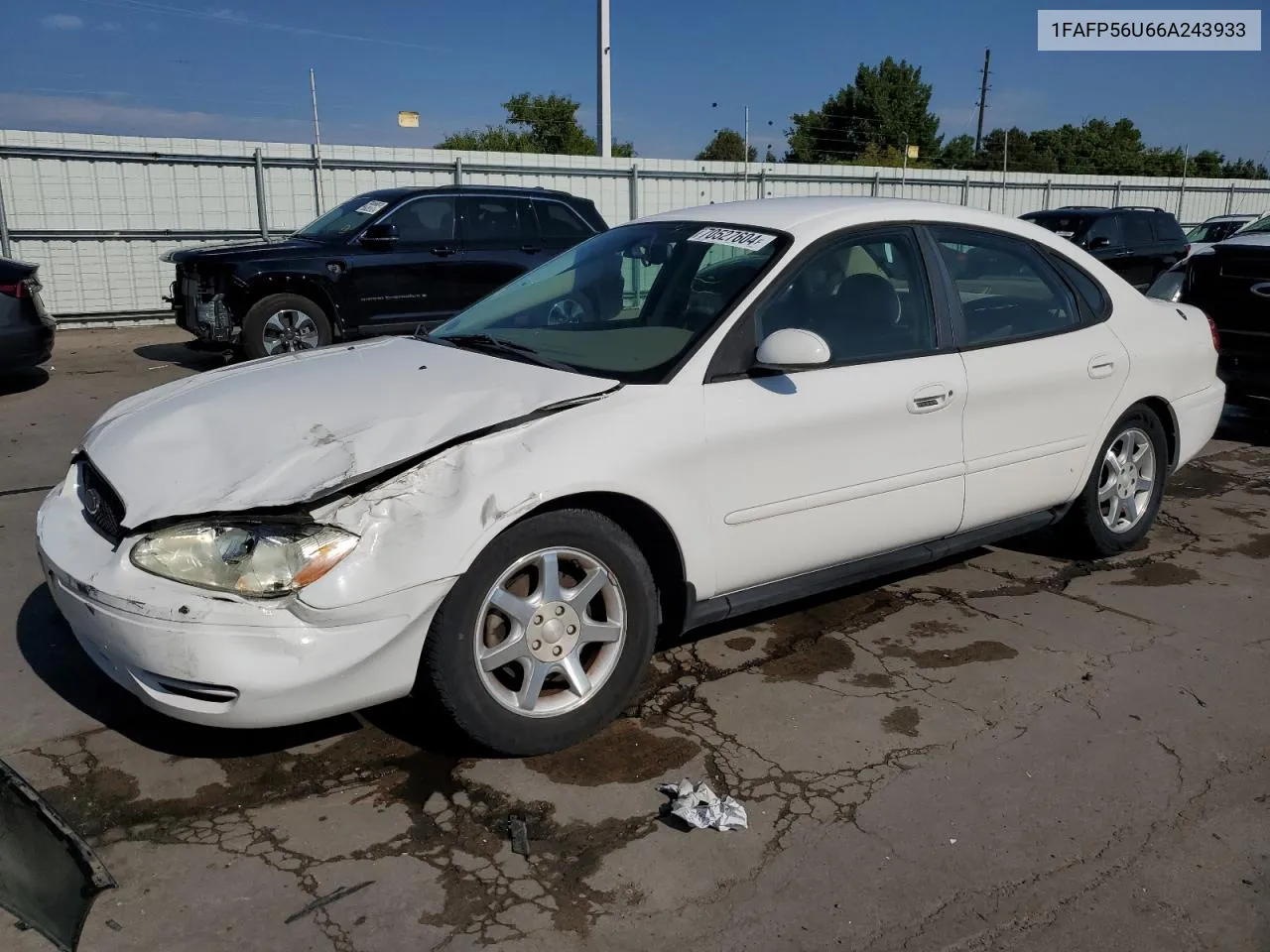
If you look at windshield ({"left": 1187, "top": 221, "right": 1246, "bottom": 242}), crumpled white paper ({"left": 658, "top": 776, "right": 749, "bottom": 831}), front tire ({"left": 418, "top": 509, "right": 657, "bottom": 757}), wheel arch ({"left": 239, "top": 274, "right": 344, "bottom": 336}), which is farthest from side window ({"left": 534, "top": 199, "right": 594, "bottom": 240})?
windshield ({"left": 1187, "top": 221, "right": 1246, "bottom": 242})

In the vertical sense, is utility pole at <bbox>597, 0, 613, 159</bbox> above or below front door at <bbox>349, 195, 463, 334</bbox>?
above

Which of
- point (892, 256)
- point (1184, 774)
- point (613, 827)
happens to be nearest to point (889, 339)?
point (892, 256)

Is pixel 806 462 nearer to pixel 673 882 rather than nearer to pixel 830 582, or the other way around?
pixel 830 582

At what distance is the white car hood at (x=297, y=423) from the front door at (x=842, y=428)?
1.86 ft

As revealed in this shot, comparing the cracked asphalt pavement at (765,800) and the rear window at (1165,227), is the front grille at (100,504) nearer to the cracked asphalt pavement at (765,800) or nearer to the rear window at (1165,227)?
the cracked asphalt pavement at (765,800)

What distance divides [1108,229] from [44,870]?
16.4m

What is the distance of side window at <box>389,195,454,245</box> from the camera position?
33.2ft

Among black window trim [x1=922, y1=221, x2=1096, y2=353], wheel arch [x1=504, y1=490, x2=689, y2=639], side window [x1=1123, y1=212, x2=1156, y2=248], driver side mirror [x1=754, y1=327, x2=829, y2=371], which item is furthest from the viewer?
side window [x1=1123, y1=212, x2=1156, y2=248]

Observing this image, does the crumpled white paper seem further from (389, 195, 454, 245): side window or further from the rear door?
(389, 195, 454, 245): side window

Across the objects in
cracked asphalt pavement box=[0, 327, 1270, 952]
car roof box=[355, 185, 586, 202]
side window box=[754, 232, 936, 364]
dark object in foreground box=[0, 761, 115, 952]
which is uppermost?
car roof box=[355, 185, 586, 202]

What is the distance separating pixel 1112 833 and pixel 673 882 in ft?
3.97

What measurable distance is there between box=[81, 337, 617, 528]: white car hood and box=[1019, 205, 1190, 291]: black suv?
14.1m

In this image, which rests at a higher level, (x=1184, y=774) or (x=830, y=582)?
(x=830, y=582)

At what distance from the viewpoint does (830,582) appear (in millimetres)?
3807
